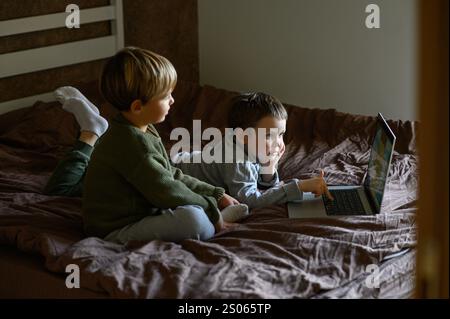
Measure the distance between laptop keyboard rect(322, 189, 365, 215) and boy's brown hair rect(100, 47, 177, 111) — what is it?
59 cm

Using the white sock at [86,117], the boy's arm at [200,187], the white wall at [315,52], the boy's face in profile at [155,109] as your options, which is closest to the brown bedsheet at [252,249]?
the boy's arm at [200,187]

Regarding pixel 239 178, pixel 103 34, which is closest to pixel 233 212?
pixel 239 178

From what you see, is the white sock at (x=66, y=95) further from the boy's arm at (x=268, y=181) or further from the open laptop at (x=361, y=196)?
the open laptop at (x=361, y=196)

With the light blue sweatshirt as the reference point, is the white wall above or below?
above

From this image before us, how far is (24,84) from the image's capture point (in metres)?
3.23

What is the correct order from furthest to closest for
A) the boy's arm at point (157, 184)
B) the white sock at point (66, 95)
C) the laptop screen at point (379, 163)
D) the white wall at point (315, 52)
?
the white wall at point (315, 52) < the white sock at point (66, 95) < the laptop screen at point (379, 163) < the boy's arm at point (157, 184)

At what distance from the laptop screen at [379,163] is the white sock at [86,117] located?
0.87m

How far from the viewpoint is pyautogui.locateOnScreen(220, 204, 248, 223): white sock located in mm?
2213

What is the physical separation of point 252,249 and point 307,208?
345mm

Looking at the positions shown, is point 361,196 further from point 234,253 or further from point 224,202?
point 234,253

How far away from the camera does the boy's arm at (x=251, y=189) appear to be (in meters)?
2.28

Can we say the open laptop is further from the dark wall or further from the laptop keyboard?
the dark wall

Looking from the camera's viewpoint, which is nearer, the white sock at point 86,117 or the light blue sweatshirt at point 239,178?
the light blue sweatshirt at point 239,178

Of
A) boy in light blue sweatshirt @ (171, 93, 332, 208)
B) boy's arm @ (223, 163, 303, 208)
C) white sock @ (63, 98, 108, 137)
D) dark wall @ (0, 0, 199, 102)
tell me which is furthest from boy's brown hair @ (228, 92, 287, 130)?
dark wall @ (0, 0, 199, 102)
